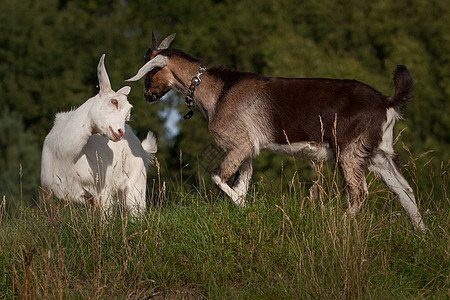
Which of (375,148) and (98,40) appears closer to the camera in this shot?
(375,148)

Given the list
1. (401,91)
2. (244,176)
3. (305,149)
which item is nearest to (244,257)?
(305,149)

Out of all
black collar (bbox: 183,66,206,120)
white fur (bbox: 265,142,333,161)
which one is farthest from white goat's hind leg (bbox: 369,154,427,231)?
black collar (bbox: 183,66,206,120)

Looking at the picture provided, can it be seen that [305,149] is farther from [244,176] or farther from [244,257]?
[244,257]

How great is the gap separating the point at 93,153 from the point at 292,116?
2103 mm

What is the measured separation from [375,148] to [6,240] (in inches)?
144

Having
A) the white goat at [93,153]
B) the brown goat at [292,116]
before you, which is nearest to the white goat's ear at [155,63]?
the brown goat at [292,116]

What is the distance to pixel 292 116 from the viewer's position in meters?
7.29

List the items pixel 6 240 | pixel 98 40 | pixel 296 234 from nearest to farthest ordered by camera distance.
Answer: pixel 296 234 < pixel 6 240 < pixel 98 40

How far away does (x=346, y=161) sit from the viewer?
6992 millimetres

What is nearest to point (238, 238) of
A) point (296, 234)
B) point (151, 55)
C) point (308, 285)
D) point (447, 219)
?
point (296, 234)

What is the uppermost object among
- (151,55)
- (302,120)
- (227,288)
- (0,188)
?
(151,55)

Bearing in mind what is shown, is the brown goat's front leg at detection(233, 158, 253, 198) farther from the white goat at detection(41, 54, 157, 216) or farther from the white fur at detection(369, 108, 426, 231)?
the white fur at detection(369, 108, 426, 231)

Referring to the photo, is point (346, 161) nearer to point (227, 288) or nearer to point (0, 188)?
point (227, 288)

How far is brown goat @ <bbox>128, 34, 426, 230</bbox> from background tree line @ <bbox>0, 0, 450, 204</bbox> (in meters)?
11.9
